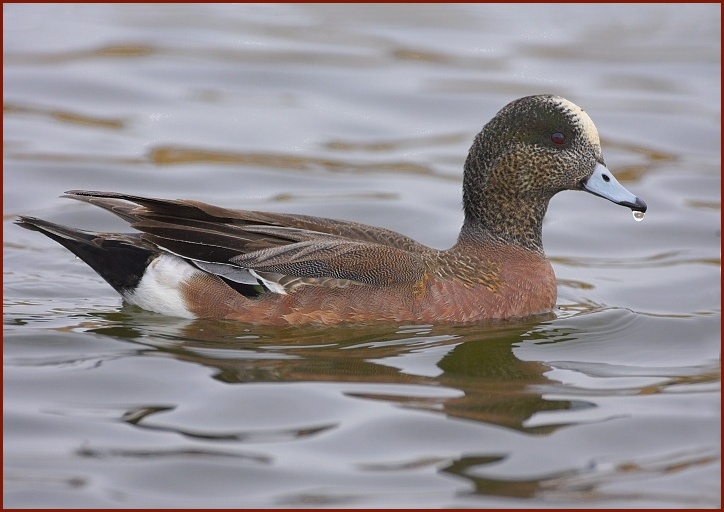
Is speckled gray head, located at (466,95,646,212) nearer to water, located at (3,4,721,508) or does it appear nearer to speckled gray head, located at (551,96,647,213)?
speckled gray head, located at (551,96,647,213)

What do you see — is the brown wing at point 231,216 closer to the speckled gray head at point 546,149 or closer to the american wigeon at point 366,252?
the american wigeon at point 366,252

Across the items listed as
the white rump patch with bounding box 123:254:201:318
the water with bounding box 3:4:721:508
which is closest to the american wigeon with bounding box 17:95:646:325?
the white rump patch with bounding box 123:254:201:318

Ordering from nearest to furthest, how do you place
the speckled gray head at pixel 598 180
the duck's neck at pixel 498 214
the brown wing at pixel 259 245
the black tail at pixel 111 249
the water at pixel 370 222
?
the water at pixel 370 222 → the brown wing at pixel 259 245 → the black tail at pixel 111 249 → the speckled gray head at pixel 598 180 → the duck's neck at pixel 498 214

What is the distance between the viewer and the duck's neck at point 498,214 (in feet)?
23.0

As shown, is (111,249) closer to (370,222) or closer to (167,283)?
(167,283)

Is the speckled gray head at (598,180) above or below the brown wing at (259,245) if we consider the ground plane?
above

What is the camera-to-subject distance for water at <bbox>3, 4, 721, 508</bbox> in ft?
16.3

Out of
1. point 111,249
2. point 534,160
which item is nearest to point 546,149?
point 534,160

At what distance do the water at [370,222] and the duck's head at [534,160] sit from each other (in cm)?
65

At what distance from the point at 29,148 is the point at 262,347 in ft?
15.3

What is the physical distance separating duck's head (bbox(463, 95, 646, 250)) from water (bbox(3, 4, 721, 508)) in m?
0.65

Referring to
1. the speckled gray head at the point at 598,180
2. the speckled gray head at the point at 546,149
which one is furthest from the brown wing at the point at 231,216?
the speckled gray head at the point at 598,180

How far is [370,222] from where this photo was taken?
909cm

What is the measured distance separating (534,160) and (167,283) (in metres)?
1.94
